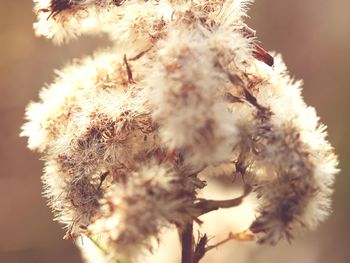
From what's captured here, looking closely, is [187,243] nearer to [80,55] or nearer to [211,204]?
[211,204]

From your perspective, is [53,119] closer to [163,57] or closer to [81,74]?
[81,74]

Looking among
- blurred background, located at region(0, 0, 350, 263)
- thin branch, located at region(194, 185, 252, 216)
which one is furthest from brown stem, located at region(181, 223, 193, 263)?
blurred background, located at region(0, 0, 350, 263)

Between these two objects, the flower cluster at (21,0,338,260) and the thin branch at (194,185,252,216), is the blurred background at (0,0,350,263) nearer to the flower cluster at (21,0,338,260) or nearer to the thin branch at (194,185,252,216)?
the thin branch at (194,185,252,216)

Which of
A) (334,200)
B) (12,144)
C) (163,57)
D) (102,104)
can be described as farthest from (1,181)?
(163,57)

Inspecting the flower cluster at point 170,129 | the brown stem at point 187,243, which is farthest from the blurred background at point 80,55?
the flower cluster at point 170,129

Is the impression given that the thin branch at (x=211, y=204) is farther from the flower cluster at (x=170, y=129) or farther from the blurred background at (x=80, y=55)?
the blurred background at (x=80, y=55)

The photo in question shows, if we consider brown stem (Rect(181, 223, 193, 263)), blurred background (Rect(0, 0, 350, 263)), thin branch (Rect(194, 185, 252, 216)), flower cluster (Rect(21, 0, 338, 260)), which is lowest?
blurred background (Rect(0, 0, 350, 263))

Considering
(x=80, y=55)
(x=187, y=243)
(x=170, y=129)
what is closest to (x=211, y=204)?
(x=187, y=243)
